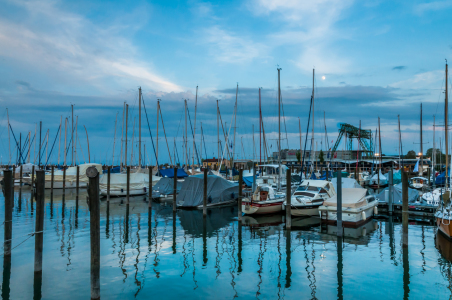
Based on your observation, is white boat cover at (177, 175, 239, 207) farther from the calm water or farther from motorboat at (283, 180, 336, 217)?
motorboat at (283, 180, 336, 217)

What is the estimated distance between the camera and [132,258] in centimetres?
1492

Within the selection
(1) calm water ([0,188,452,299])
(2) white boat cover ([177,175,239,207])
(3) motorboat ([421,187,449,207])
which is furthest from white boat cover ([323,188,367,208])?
(2) white boat cover ([177,175,239,207])

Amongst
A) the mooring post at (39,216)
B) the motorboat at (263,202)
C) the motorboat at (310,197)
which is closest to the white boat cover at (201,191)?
the motorboat at (263,202)

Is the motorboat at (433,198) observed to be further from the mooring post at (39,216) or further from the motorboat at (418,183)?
the mooring post at (39,216)

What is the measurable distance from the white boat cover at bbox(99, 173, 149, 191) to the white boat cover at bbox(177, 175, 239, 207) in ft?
31.7

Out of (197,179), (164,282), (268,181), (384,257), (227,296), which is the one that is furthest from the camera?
(268,181)

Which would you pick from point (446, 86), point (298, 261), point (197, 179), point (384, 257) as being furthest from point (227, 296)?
point (446, 86)

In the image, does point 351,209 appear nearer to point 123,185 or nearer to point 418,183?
point 123,185

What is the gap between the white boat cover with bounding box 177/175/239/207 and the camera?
28547 mm

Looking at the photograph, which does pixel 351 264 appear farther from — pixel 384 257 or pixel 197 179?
pixel 197 179

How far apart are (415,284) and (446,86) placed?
1868cm

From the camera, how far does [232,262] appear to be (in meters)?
14.6

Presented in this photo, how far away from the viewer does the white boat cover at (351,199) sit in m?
22.3

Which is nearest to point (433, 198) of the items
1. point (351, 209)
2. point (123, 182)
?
point (351, 209)
